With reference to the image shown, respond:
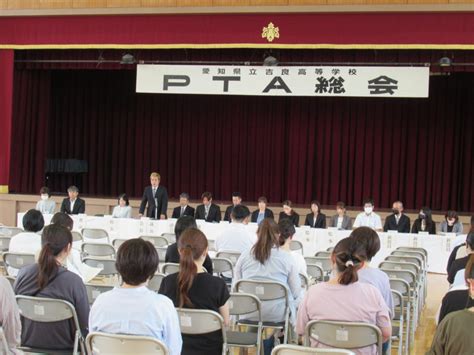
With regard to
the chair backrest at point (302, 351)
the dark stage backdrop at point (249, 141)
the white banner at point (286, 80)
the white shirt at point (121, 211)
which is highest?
the white banner at point (286, 80)

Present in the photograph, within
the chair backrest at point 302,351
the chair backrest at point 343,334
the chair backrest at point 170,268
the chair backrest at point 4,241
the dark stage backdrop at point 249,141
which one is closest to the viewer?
the chair backrest at point 302,351

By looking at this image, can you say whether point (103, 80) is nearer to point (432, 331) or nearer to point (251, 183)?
point (251, 183)

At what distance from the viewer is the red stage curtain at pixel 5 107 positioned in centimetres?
1353

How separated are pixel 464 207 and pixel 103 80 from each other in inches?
332

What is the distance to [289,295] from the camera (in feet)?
16.5

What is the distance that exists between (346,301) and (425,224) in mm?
7796

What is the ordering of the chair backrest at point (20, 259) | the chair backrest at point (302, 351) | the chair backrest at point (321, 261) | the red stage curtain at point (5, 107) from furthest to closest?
the red stage curtain at point (5, 107) → the chair backrest at point (321, 261) → the chair backrest at point (20, 259) → the chair backrest at point (302, 351)

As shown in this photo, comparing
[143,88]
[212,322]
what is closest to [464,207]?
[143,88]

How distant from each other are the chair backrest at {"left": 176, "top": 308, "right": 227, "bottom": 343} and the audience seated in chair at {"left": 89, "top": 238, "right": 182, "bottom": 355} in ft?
1.60

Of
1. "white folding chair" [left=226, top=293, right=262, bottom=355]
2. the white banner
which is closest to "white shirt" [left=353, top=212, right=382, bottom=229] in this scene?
the white banner

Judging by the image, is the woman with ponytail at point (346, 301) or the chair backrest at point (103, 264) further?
the chair backrest at point (103, 264)

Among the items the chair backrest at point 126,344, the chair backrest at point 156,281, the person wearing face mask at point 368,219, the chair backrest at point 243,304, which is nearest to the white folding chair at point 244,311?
the chair backrest at point 243,304

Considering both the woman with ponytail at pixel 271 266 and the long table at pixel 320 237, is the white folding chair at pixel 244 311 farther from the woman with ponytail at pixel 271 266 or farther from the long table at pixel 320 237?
the long table at pixel 320 237

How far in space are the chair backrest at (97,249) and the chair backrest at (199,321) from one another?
11.5 feet
